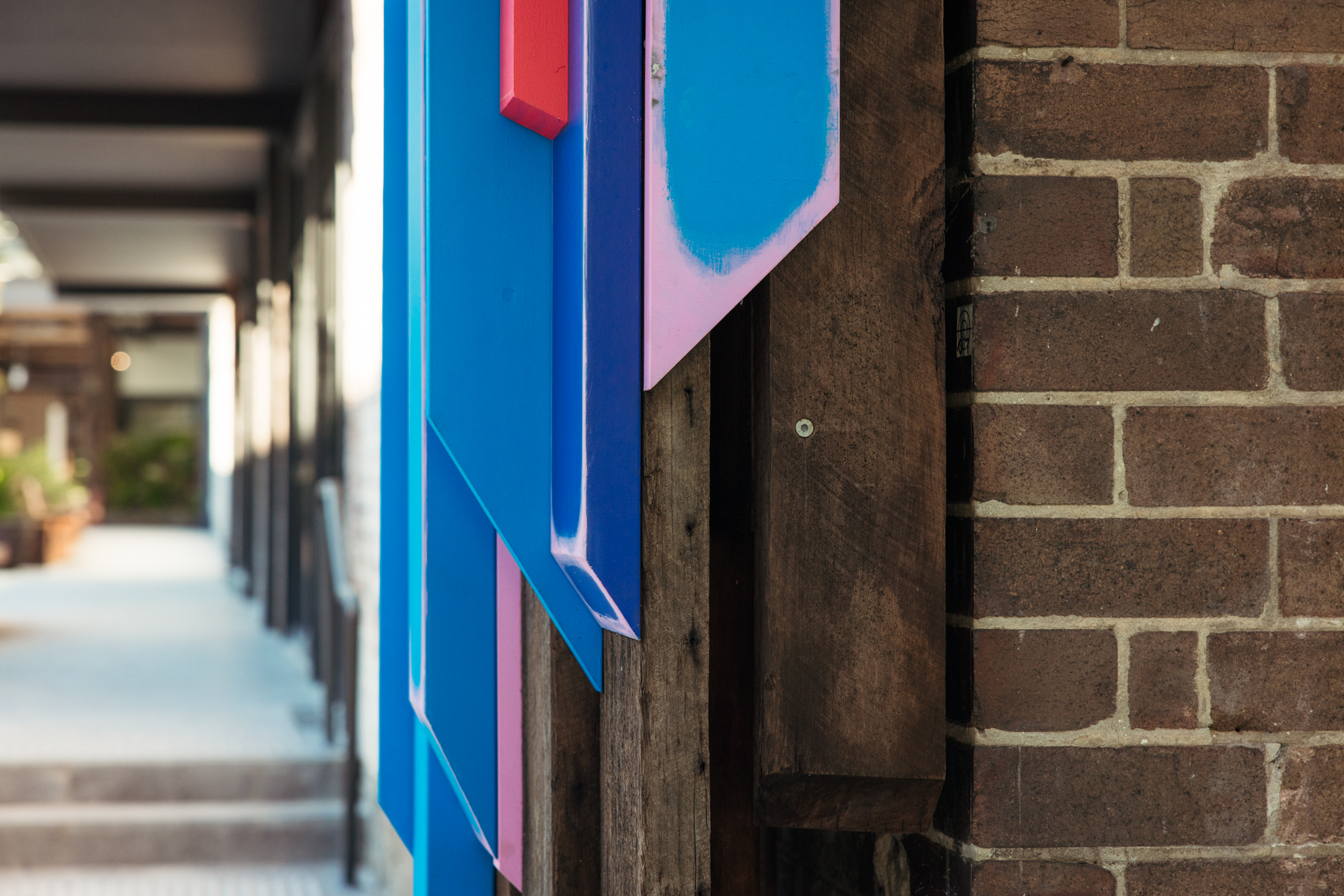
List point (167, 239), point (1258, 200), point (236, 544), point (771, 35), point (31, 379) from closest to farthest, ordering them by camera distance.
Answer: point (771, 35) → point (1258, 200) → point (167, 239) → point (236, 544) → point (31, 379)

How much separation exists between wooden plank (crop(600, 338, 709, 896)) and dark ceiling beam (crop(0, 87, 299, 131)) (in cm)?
585

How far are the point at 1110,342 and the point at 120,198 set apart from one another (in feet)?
28.3

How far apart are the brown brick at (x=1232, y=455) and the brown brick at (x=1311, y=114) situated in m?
0.23

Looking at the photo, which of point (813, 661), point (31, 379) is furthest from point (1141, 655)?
point (31, 379)

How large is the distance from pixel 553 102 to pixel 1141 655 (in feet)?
2.27

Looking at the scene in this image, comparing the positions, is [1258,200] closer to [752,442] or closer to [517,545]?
[752,442]

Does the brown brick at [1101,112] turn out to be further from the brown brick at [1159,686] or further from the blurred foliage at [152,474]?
the blurred foliage at [152,474]

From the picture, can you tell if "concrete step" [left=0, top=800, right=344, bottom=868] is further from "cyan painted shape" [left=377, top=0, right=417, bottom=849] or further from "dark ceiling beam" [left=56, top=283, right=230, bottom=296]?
"dark ceiling beam" [left=56, top=283, right=230, bottom=296]

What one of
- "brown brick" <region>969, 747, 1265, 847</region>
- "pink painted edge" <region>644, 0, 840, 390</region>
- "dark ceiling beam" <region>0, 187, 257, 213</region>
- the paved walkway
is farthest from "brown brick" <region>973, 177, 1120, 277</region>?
"dark ceiling beam" <region>0, 187, 257, 213</region>

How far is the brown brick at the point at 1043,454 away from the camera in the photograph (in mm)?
1012

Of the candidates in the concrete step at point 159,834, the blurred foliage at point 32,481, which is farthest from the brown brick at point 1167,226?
the blurred foliage at point 32,481

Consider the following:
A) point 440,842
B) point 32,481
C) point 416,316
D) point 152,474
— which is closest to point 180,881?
point 440,842

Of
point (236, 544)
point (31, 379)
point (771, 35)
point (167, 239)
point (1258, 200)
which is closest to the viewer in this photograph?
point (771, 35)

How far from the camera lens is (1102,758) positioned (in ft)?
3.30
